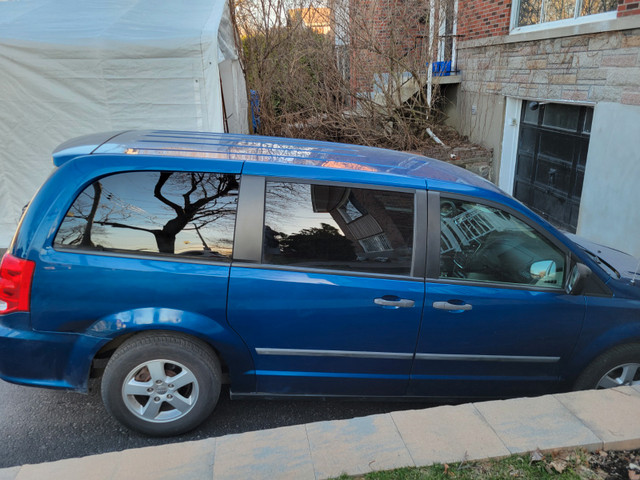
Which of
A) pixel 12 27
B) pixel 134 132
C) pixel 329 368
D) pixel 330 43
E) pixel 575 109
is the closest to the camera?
pixel 329 368

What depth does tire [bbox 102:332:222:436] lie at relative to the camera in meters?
2.90

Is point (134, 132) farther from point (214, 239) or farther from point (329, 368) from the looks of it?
point (329, 368)

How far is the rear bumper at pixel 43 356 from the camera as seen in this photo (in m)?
2.89

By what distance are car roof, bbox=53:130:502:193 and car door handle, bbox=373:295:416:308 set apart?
745mm

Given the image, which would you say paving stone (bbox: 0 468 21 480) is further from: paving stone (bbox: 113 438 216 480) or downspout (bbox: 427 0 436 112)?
downspout (bbox: 427 0 436 112)

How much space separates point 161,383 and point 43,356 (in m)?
0.68

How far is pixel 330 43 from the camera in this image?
396 inches

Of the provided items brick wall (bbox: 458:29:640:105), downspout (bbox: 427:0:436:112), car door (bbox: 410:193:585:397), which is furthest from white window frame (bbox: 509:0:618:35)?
car door (bbox: 410:193:585:397)

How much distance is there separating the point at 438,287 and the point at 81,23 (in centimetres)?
594

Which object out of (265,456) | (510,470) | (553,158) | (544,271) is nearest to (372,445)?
(265,456)

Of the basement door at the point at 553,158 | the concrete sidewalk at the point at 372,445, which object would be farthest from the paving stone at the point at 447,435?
the basement door at the point at 553,158

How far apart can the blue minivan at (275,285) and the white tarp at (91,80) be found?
137 inches

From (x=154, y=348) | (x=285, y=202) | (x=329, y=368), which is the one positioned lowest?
(x=329, y=368)

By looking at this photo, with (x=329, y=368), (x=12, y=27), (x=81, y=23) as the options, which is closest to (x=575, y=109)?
(x=329, y=368)
